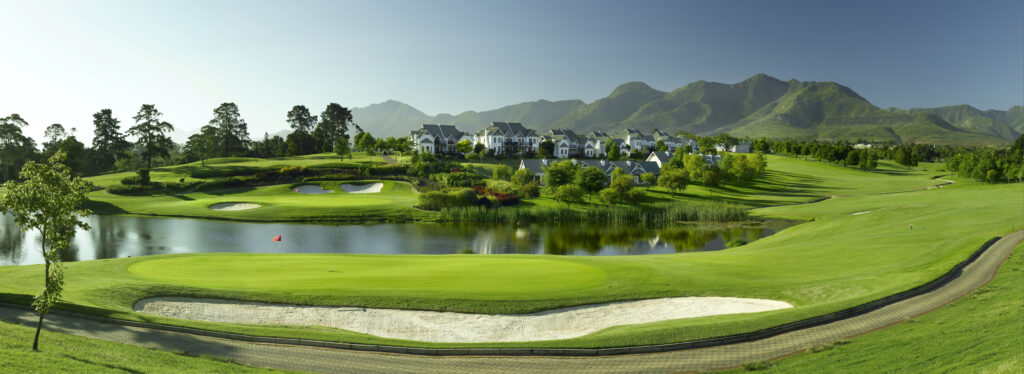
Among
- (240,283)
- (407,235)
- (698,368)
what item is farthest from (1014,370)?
(407,235)

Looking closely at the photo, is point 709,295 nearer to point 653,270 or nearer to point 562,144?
point 653,270

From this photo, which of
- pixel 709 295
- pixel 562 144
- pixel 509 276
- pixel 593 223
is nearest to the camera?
pixel 709 295

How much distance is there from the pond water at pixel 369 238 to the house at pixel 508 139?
233ft

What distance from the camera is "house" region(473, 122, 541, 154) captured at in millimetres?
126188

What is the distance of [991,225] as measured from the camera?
32188 millimetres

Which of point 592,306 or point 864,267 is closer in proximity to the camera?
point 592,306

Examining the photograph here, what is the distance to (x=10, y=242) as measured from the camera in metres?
40.7

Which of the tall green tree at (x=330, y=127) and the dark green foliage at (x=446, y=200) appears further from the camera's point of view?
the tall green tree at (x=330, y=127)

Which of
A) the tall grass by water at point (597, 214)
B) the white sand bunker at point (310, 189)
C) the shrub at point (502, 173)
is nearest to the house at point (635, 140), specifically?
the shrub at point (502, 173)

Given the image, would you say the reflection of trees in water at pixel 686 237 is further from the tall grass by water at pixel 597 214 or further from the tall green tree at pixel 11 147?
the tall green tree at pixel 11 147

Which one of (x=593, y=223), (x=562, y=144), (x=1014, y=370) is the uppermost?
(x=562, y=144)

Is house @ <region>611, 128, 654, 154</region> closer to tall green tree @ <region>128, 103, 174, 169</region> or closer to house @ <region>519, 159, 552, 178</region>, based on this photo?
house @ <region>519, 159, 552, 178</region>

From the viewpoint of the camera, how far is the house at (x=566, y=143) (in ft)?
422

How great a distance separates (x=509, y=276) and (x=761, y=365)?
39.6ft
